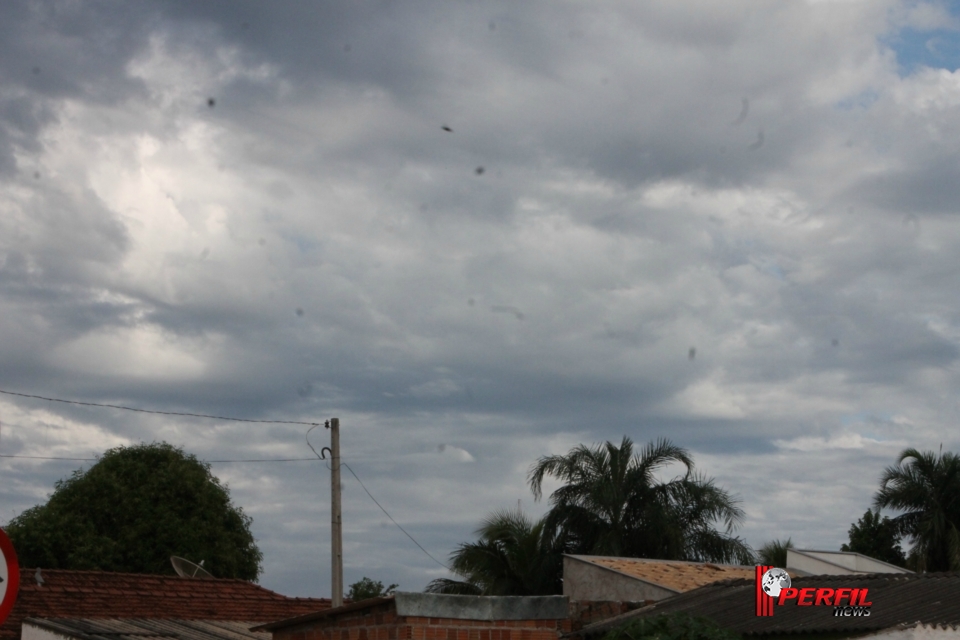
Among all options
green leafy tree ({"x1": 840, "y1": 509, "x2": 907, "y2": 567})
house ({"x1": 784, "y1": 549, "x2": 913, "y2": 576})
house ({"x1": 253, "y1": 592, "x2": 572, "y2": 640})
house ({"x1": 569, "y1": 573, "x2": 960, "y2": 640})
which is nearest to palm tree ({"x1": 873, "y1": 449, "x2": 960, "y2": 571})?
green leafy tree ({"x1": 840, "y1": 509, "x2": 907, "y2": 567})

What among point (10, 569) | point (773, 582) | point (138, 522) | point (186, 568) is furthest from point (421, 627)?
point (138, 522)

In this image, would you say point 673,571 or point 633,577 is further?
point 673,571

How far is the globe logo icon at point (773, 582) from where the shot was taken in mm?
13516

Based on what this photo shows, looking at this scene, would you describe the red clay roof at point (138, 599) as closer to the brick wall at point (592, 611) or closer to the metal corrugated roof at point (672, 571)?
the metal corrugated roof at point (672, 571)

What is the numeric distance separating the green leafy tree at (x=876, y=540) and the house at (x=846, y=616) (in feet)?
63.4

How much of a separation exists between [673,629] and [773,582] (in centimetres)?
593

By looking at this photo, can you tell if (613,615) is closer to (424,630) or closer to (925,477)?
(424,630)

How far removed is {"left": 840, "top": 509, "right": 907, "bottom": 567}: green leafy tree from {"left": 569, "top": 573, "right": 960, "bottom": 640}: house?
63.4 feet

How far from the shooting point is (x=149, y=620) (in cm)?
1742

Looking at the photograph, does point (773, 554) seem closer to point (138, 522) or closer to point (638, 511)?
point (638, 511)

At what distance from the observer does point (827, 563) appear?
1919 centimetres

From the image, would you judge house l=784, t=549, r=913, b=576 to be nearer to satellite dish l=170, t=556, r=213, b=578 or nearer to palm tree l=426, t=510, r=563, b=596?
palm tree l=426, t=510, r=563, b=596

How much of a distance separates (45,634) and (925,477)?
83.2 ft

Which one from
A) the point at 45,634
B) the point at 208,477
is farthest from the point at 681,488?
the point at 208,477
